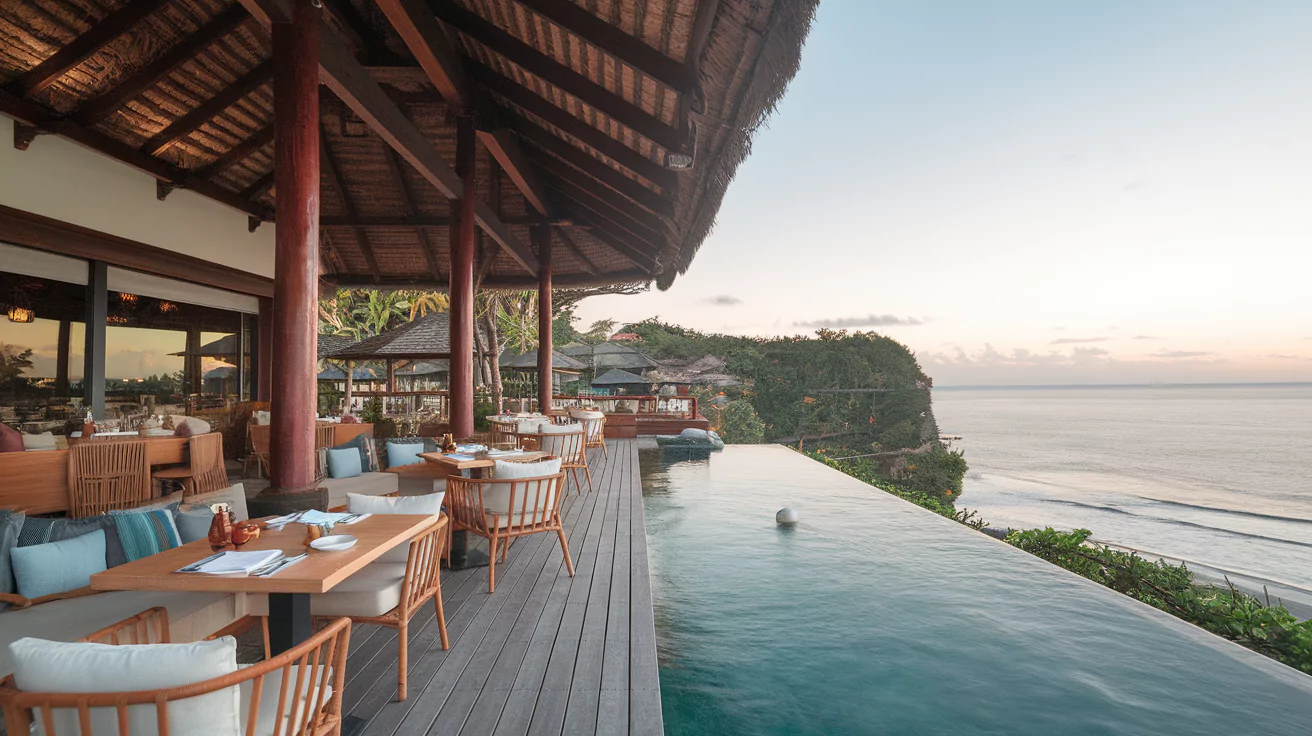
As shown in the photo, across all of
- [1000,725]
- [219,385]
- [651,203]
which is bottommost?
[1000,725]

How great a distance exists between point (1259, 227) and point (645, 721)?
2211 centimetres

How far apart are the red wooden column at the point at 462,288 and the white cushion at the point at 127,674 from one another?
5.61m

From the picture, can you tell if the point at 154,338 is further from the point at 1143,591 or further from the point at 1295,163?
the point at 1295,163

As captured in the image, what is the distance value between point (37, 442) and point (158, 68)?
3.71 metres

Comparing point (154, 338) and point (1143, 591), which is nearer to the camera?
point (1143, 591)

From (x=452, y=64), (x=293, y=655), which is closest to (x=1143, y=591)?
(x=293, y=655)

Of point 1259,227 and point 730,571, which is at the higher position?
point 1259,227

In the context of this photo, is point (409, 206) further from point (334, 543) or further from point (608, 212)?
point (334, 543)

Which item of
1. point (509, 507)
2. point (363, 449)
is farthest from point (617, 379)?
point (509, 507)

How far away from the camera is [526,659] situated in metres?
2.43

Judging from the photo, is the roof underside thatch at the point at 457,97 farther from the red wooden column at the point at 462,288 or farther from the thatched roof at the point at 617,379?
the thatched roof at the point at 617,379

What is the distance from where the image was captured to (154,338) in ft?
26.0

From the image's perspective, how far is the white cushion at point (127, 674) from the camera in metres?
1.14

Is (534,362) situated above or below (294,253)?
below
